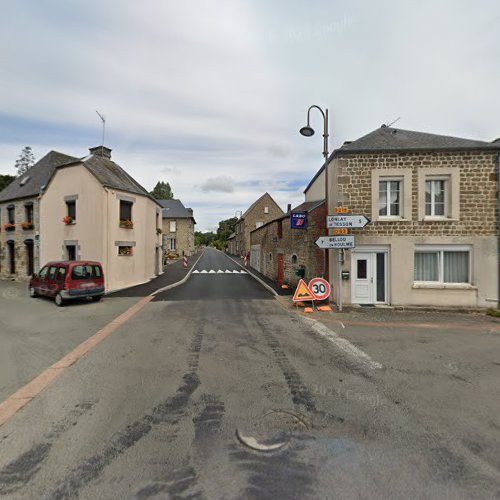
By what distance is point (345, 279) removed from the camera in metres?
10.4

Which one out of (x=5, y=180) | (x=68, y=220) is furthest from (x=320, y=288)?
(x=5, y=180)

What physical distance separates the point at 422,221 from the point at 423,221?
0.12 ft

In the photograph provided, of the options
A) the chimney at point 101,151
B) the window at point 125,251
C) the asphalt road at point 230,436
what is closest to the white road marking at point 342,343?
the asphalt road at point 230,436

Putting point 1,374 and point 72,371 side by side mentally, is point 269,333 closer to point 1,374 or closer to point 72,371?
point 72,371

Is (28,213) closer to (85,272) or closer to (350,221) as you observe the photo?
(85,272)

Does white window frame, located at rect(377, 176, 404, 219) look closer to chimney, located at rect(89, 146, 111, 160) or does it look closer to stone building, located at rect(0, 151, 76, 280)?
chimney, located at rect(89, 146, 111, 160)

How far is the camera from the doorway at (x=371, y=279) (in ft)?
34.3

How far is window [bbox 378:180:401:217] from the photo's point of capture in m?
10.6

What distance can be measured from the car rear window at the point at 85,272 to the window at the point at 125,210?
5.17m

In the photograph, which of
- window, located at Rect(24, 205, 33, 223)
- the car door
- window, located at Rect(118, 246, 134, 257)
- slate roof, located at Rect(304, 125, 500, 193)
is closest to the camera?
slate roof, located at Rect(304, 125, 500, 193)

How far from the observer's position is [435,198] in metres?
10.4

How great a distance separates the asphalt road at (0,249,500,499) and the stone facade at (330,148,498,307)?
5674 mm

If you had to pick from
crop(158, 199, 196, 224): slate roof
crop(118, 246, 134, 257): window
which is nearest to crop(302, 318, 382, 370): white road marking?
crop(118, 246, 134, 257): window

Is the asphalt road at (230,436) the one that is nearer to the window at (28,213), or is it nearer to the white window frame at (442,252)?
the white window frame at (442,252)
